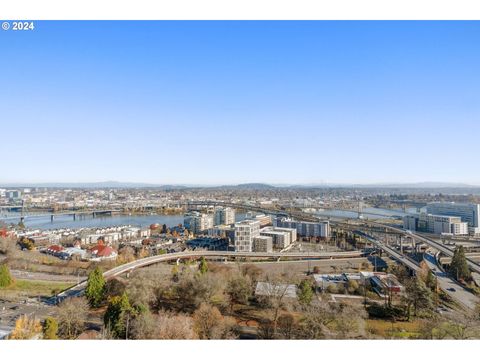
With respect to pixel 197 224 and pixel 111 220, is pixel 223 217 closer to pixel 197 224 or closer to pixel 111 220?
pixel 197 224

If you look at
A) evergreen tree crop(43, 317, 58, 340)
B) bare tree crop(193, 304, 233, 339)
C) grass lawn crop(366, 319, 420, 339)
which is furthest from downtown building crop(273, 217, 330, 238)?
evergreen tree crop(43, 317, 58, 340)

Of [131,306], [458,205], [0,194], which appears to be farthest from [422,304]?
[0,194]

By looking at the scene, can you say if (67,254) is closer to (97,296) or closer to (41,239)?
(41,239)

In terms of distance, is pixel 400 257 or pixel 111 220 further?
pixel 111 220

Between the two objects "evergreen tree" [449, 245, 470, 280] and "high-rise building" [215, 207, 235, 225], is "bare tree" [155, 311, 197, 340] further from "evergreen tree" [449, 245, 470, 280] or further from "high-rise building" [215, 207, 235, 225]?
"high-rise building" [215, 207, 235, 225]

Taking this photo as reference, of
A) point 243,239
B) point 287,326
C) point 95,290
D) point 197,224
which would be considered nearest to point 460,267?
point 287,326

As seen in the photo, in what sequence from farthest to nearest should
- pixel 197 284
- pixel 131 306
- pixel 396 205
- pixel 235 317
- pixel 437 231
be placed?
pixel 396 205
pixel 437 231
pixel 197 284
pixel 235 317
pixel 131 306
